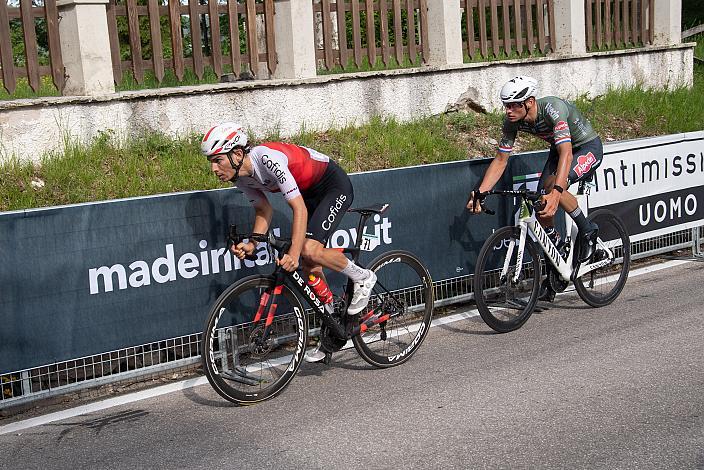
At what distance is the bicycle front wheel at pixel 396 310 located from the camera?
717cm

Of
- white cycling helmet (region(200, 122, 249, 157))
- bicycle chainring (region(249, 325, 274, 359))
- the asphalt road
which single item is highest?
white cycling helmet (region(200, 122, 249, 157))

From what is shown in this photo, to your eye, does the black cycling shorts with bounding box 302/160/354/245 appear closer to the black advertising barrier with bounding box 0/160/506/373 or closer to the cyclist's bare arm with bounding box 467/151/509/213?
the black advertising barrier with bounding box 0/160/506/373

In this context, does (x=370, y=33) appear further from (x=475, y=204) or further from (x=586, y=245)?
(x=475, y=204)


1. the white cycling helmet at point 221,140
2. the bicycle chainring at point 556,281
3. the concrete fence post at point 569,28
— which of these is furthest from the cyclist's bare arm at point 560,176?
the concrete fence post at point 569,28

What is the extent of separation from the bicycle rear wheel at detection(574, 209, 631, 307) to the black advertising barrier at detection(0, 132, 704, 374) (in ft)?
4.68

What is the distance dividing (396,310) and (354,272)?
658mm

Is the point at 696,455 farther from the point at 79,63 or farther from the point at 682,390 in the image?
the point at 79,63

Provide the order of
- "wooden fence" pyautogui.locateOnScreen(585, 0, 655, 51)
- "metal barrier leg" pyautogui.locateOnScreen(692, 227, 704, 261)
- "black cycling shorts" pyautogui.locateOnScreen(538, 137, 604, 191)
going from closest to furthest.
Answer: "black cycling shorts" pyautogui.locateOnScreen(538, 137, 604, 191)
"metal barrier leg" pyautogui.locateOnScreen(692, 227, 704, 261)
"wooden fence" pyautogui.locateOnScreen(585, 0, 655, 51)

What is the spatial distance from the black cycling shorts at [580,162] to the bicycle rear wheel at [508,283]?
69cm

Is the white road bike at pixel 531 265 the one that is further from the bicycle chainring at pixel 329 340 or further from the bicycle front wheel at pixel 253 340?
the bicycle front wheel at pixel 253 340

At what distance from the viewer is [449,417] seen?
237 inches

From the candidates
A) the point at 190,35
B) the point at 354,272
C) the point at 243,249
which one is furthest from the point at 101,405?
the point at 190,35

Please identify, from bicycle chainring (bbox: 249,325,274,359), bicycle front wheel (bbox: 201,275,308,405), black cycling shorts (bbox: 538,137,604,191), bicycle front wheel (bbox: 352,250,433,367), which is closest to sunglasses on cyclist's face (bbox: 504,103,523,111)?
black cycling shorts (bbox: 538,137,604,191)

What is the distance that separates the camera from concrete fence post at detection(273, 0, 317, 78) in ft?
41.8
